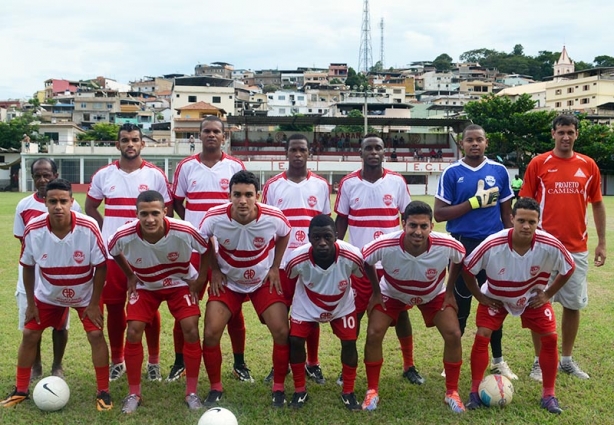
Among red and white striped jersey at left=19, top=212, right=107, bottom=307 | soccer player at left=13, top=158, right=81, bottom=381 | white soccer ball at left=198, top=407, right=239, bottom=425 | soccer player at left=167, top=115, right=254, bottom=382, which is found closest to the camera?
white soccer ball at left=198, top=407, right=239, bottom=425

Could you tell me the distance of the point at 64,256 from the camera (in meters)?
4.01

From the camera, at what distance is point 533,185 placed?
4.71m

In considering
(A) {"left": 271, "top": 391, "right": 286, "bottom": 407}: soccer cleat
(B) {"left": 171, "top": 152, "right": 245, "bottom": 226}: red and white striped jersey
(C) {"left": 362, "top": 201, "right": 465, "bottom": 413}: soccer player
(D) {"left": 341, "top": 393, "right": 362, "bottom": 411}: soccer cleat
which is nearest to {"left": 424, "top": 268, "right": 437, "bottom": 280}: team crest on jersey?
(C) {"left": 362, "top": 201, "right": 465, "bottom": 413}: soccer player

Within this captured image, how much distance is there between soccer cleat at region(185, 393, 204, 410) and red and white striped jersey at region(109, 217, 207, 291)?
0.82 metres

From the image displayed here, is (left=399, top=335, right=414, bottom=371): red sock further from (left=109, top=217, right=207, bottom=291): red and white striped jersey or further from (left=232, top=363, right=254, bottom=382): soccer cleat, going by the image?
(left=109, top=217, right=207, bottom=291): red and white striped jersey

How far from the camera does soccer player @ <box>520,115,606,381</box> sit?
4.54 meters

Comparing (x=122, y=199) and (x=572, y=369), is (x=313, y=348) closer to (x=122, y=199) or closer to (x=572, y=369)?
(x=122, y=199)

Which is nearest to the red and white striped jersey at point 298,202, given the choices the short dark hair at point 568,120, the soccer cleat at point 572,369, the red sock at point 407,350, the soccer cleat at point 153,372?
the red sock at point 407,350

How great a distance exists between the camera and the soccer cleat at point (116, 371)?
455 centimetres

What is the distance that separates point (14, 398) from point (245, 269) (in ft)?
6.22

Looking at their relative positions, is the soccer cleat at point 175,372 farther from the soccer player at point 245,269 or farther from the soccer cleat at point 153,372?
the soccer player at point 245,269

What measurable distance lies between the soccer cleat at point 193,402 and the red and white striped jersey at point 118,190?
1473 mm

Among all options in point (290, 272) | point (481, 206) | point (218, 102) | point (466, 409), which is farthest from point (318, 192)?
point (218, 102)

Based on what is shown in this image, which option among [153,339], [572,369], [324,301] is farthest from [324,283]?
[572,369]
